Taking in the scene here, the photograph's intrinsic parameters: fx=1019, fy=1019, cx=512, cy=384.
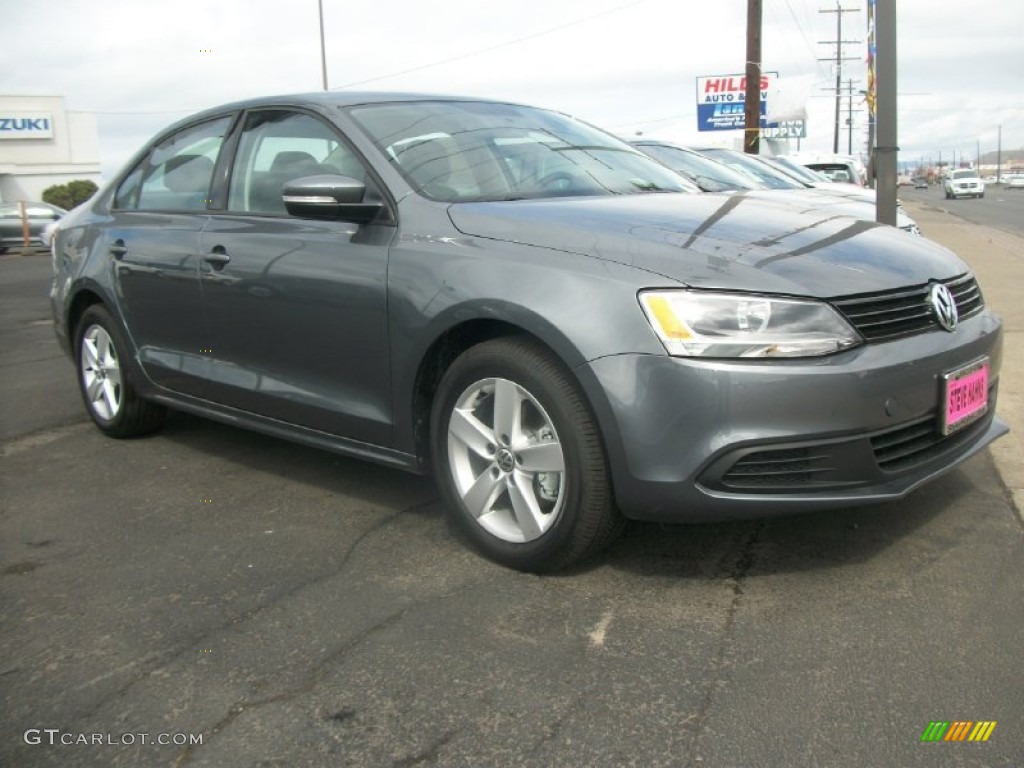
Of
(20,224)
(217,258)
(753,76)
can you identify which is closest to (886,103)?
(217,258)

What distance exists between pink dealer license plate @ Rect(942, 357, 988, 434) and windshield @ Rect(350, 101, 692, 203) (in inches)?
55.6

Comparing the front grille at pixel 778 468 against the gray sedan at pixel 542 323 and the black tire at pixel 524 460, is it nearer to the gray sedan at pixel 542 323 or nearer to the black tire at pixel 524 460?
the gray sedan at pixel 542 323

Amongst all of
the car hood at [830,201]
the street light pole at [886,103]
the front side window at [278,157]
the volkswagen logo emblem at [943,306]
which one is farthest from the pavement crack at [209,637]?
the street light pole at [886,103]

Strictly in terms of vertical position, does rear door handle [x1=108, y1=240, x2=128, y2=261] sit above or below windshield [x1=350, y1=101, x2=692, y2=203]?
below

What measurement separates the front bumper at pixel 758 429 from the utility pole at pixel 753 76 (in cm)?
2027

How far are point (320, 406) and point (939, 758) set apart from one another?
2448 mm

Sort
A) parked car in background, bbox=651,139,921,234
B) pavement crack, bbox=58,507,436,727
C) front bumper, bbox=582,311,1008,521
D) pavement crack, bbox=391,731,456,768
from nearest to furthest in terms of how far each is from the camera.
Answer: pavement crack, bbox=391,731,456,768 → pavement crack, bbox=58,507,436,727 → front bumper, bbox=582,311,1008,521 → parked car in background, bbox=651,139,921,234

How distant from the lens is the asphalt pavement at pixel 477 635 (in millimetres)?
2412

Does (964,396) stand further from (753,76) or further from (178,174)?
(753,76)

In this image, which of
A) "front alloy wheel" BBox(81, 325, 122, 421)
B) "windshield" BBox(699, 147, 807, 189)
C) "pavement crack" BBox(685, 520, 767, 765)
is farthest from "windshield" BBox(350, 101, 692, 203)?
"windshield" BBox(699, 147, 807, 189)

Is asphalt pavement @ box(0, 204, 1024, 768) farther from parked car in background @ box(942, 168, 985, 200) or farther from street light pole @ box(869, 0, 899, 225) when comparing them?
parked car in background @ box(942, 168, 985, 200)

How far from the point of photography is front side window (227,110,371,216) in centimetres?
400

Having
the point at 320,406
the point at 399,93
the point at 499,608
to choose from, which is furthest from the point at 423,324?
the point at 399,93

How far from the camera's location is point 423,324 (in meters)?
3.43
